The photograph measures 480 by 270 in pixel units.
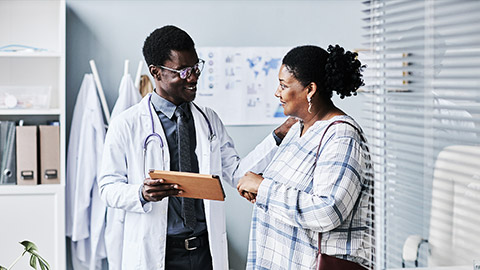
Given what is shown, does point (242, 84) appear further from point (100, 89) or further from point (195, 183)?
point (195, 183)

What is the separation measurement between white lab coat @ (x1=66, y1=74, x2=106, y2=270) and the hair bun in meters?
1.88

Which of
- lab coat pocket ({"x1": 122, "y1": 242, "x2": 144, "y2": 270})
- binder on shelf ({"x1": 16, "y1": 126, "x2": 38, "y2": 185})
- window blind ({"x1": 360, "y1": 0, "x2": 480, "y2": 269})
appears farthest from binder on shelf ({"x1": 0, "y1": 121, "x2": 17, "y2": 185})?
window blind ({"x1": 360, "y1": 0, "x2": 480, "y2": 269})

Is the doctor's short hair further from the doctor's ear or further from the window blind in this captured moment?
the window blind

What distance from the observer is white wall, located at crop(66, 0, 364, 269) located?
370 cm

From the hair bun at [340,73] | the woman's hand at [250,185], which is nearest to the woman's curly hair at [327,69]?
the hair bun at [340,73]

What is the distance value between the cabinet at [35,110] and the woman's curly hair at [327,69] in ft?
6.01

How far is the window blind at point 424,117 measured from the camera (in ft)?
3.93

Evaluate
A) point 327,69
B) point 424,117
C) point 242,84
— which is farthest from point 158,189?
point 242,84

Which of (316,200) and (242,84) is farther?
(242,84)

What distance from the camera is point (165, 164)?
2346mm

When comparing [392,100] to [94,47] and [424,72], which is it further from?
[94,47]

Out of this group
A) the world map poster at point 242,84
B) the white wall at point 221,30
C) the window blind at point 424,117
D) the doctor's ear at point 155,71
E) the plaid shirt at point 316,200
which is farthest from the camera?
the world map poster at point 242,84

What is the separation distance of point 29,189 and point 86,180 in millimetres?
307

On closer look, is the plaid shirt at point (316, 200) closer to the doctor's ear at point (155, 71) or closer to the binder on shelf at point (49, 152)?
the doctor's ear at point (155, 71)
